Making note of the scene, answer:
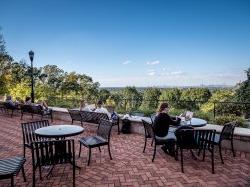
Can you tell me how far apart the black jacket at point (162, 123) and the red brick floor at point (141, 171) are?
59cm

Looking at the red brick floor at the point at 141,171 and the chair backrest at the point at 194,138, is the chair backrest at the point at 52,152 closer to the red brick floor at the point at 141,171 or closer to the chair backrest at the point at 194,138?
the red brick floor at the point at 141,171

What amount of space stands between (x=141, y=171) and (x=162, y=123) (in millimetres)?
1101

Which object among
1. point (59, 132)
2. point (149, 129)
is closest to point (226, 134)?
point (149, 129)

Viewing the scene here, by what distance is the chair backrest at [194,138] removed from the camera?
13.8ft

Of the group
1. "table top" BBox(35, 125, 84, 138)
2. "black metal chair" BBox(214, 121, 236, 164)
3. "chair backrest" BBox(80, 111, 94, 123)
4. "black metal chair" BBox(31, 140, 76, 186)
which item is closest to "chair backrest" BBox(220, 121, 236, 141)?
"black metal chair" BBox(214, 121, 236, 164)

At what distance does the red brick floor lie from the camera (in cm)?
373

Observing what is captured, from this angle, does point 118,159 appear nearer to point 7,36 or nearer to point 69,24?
point 69,24

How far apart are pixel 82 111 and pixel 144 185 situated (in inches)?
178

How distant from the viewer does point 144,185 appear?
363 cm

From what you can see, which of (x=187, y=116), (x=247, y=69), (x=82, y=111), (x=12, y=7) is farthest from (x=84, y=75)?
(x=187, y=116)

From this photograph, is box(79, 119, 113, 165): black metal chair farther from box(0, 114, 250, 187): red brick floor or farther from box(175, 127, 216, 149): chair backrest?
box(175, 127, 216, 149): chair backrest

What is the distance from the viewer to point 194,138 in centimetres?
429

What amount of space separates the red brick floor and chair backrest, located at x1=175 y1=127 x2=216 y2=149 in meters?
0.44

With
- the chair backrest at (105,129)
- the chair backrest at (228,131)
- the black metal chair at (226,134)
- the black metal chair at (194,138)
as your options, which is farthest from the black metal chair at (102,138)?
the chair backrest at (228,131)
